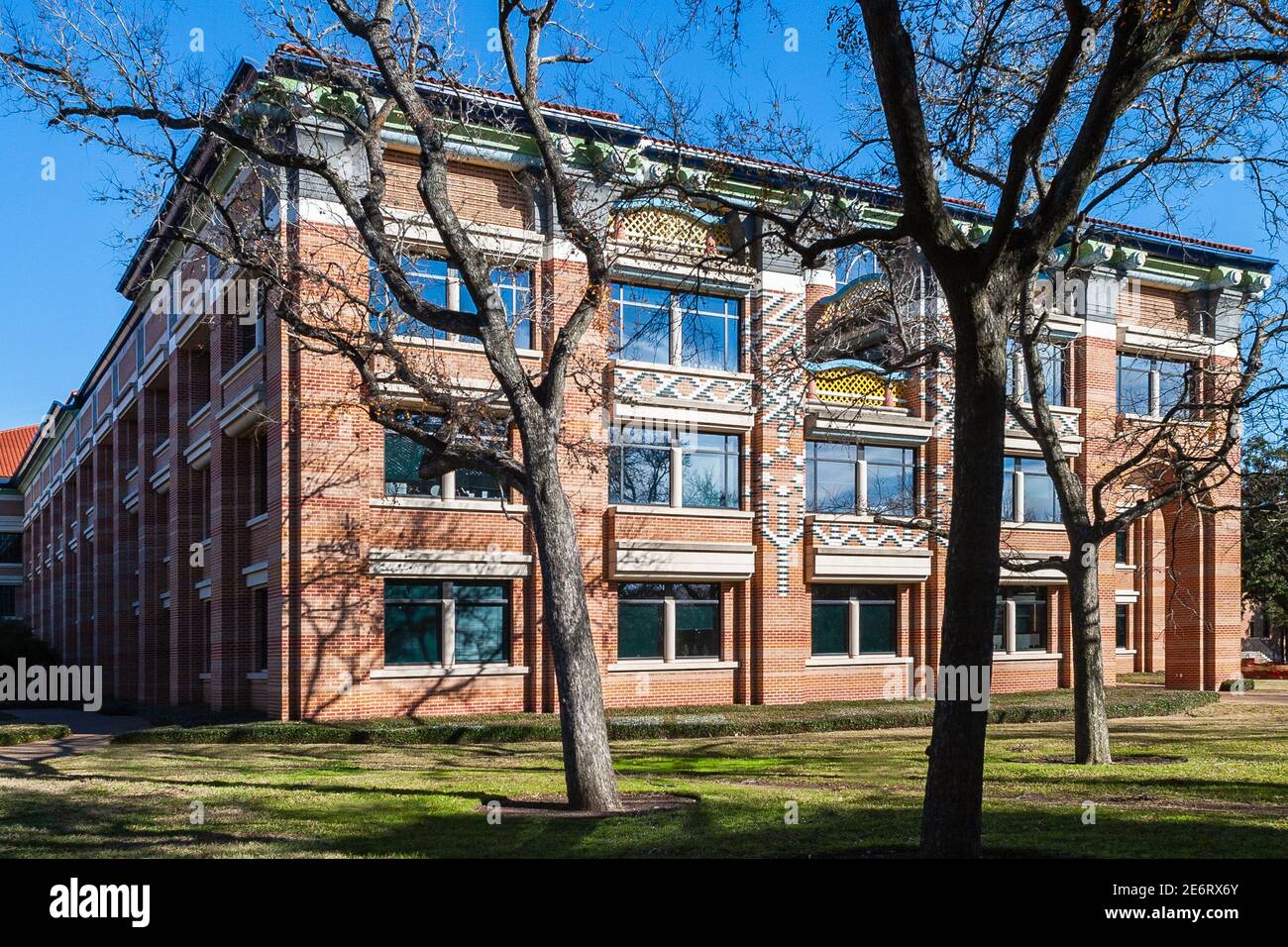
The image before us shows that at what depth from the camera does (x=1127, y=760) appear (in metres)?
18.2

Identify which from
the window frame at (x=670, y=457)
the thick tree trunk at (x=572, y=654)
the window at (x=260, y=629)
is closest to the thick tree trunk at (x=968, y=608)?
the thick tree trunk at (x=572, y=654)

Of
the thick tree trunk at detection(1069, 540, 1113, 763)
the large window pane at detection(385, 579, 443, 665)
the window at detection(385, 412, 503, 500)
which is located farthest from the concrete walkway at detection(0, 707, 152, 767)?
the thick tree trunk at detection(1069, 540, 1113, 763)

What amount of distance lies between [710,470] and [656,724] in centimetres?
764

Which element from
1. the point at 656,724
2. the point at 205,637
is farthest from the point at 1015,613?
the point at 205,637

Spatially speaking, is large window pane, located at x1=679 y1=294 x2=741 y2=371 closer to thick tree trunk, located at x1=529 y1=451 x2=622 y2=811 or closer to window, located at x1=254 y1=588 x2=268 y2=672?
window, located at x1=254 y1=588 x2=268 y2=672

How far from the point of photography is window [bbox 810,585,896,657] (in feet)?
99.9

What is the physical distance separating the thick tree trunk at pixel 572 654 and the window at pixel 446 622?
12.5 metres

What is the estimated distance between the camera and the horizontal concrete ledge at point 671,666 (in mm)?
27375

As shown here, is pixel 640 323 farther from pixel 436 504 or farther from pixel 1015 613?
pixel 1015 613

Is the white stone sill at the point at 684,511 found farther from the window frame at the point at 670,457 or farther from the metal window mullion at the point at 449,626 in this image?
the metal window mullion at the point at 449,626

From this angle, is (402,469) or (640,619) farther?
(640,619)

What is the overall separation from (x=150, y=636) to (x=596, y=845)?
99.3 feet

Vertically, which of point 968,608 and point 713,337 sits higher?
point 713,337

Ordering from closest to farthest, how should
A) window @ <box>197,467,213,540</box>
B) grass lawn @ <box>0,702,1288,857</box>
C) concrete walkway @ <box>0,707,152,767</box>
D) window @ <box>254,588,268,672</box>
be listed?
grass lawn @ <box>0,702,1288,857</box> < concrete walkway @ <box>0,707,152,767</box> < window @ <box>254,588,268,672</box> < window @ <box>197,467,213,540</box>
